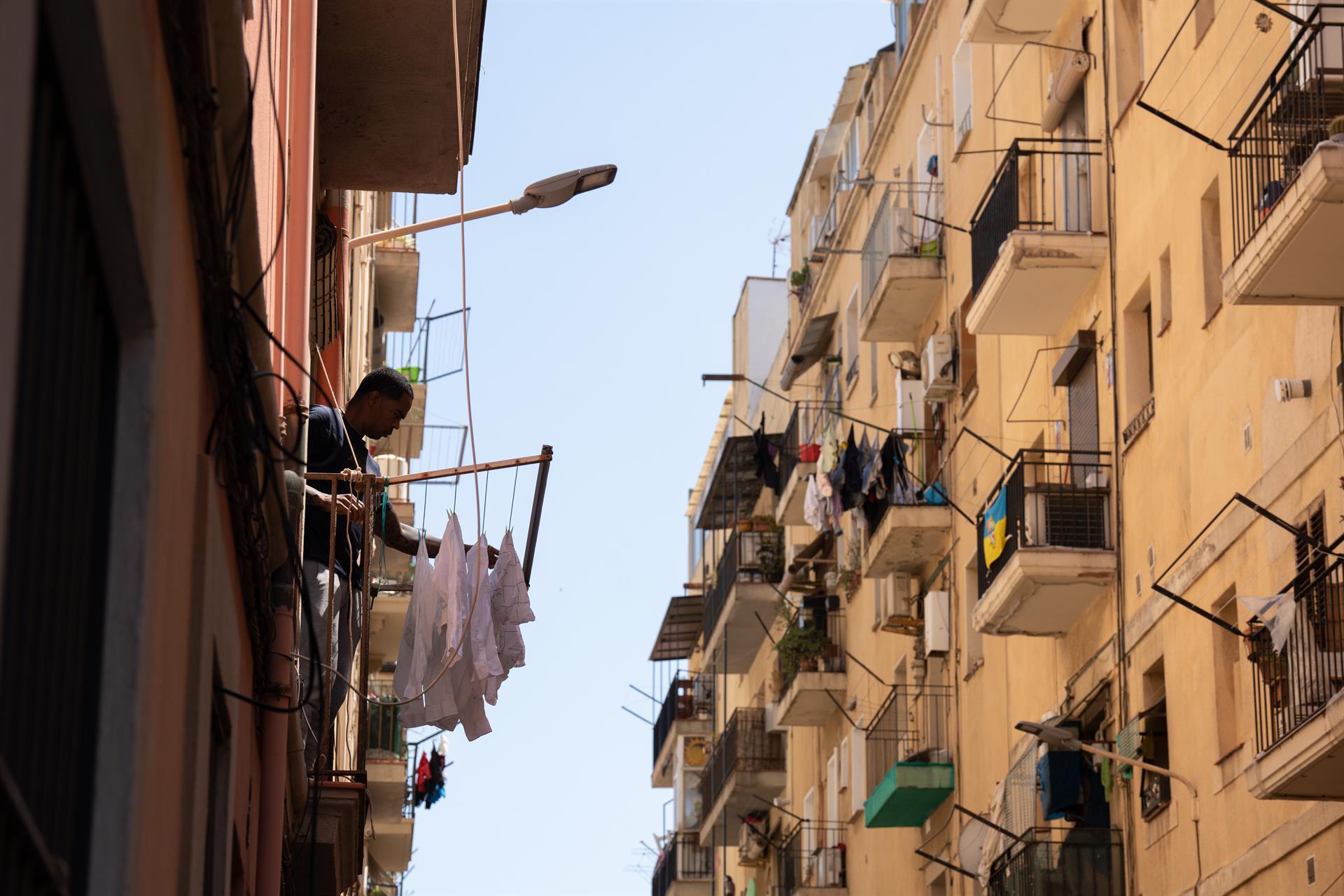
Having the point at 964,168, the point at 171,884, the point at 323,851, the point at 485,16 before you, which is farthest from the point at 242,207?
the point at 964,168

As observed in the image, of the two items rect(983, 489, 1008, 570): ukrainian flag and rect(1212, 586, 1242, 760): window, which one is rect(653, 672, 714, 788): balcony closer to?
rect(983, 489, 1008, 570): ukrainian flag

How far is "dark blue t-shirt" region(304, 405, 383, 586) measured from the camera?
10.9 metres

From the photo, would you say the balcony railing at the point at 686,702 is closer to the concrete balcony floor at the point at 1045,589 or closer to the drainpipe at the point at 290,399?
the concrete balcony floor at the point at 1045,589

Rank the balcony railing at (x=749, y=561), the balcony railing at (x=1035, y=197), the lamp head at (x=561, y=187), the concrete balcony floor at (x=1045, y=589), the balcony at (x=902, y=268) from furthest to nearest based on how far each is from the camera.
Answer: the balcony railing at (x=749, y=561) → the balcony at (x=902, y=268) → the balcony railing at (x=1035, y=197) → the concrete balcony floor at (x=1045, y=589) → the lamp head at (x=561, y=187)

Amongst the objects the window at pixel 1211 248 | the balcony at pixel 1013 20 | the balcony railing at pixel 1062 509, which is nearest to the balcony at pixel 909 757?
the balcony railing at pixel 1062 509

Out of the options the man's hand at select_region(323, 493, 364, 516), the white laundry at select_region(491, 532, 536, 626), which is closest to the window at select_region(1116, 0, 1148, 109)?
the white laundry at select_region(491, 532, 536, 626)

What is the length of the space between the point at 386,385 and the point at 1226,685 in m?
8.61

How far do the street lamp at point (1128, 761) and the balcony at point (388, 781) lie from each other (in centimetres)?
1662

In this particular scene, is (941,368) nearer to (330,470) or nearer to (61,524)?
(330,470)

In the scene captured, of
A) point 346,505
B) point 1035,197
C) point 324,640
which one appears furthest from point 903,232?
point 346,505

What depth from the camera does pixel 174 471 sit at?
5.73 m

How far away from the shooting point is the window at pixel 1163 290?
19.4m

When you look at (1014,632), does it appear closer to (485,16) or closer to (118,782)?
(485,16)

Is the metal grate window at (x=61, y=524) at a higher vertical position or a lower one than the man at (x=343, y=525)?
lower
